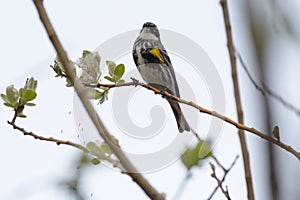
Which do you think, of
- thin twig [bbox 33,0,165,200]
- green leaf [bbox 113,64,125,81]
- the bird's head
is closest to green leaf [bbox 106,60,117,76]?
green leaf [bbox 113,64,125,81]

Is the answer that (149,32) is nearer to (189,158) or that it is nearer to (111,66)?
(111,66)

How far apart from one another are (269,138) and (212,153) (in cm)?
116

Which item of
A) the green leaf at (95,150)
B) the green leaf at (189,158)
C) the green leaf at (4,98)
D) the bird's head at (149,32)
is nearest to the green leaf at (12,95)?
the green leaf at (4,98)

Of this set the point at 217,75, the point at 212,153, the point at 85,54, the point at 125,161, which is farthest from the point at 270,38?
the point at 85,54

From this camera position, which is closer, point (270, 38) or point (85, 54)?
point (270, 38)

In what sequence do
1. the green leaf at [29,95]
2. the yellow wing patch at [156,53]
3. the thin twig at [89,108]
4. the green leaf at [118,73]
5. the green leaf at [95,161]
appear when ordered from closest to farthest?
the thin twig at [89,108] < the green leaf at [95,161] < the green leaf at [29,95] < the green leaf at [118,73] < the yellow wing patch at [156,53]

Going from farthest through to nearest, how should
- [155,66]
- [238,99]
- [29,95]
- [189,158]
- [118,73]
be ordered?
[155,66], [118,73], [29,95], [189,158], [238,99]

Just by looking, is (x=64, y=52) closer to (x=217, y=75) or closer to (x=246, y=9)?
(x=246, y=9)

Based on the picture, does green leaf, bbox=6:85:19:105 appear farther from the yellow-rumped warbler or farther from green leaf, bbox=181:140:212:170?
the yellow-rumped warbler

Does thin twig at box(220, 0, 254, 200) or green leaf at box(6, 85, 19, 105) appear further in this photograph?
green leaf at box(6, 85, 19, 105)

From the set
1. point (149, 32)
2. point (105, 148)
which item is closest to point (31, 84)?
point (105, 148)

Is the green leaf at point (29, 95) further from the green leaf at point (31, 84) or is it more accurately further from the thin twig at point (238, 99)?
the thin twig at point (238, 99)

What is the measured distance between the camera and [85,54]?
93.3 inches

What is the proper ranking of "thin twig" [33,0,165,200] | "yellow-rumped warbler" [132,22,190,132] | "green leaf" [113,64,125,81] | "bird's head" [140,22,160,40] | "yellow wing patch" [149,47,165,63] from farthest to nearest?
"bird's head" [140,22,160,40] < "yellow wing patch" [149,47,165,63] < "yellow-rumped warbler" [132,22,190,132] < "green leaf" [113,64,125,81] < "thin twig" [33,0,165,200]
